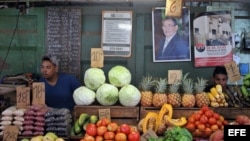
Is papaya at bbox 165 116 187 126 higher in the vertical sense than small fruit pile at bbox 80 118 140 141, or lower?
higher

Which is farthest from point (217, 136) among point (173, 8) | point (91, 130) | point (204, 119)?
point (173, 8)

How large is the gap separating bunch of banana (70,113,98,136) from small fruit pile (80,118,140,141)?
22 cm

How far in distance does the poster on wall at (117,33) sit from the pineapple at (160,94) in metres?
0.85

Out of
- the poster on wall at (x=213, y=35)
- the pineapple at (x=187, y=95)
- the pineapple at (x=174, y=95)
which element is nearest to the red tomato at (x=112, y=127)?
the pineapple at (x=174, y=95)

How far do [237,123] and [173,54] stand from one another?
1565 millimetres

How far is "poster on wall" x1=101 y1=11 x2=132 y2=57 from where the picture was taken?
17.5 ft

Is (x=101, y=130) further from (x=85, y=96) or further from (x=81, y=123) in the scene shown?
(x=85, y=96)

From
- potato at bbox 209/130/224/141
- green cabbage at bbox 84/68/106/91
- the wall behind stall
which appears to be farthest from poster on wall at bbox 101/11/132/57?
potato at bbox 209/130/224/141

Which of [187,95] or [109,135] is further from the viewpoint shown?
[187,95]

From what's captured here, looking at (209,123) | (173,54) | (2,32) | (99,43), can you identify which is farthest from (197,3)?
(2,32)

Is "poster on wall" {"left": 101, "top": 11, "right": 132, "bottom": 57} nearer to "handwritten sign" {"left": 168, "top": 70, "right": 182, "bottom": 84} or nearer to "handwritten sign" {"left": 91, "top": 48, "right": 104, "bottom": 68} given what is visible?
"handwritten sign" {"left": 91, "top": 48, "right": 104, "bottom": 68}

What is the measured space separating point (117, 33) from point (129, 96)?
1162 mm

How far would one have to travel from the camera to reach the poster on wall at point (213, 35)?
5.40m

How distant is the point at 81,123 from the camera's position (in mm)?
4457
